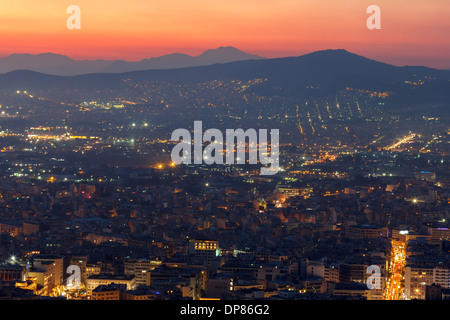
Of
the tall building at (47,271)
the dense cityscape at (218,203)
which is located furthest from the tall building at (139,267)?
the tall building at (47,271)

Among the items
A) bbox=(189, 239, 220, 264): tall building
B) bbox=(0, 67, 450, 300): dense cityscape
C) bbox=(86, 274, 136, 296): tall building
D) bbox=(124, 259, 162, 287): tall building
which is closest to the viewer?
bbox=(86, 274, 136, 296): tall building

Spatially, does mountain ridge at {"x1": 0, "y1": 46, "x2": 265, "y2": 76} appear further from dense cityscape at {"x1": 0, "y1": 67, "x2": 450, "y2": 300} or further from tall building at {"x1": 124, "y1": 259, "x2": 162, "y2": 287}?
tall building at {"x1": 124, "y1": 259, "x2": 162, "y2": 287}

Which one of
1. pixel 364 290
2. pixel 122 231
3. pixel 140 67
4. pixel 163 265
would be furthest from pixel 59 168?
pixel 140 67

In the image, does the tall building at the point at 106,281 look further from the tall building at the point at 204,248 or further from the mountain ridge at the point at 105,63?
the mountain ridge at the point at 105,63

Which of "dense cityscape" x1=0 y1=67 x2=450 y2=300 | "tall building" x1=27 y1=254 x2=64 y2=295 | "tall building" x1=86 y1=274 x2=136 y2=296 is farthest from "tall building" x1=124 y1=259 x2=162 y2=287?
"tall building" x1=27 y1=254 x2=64 y2=295
